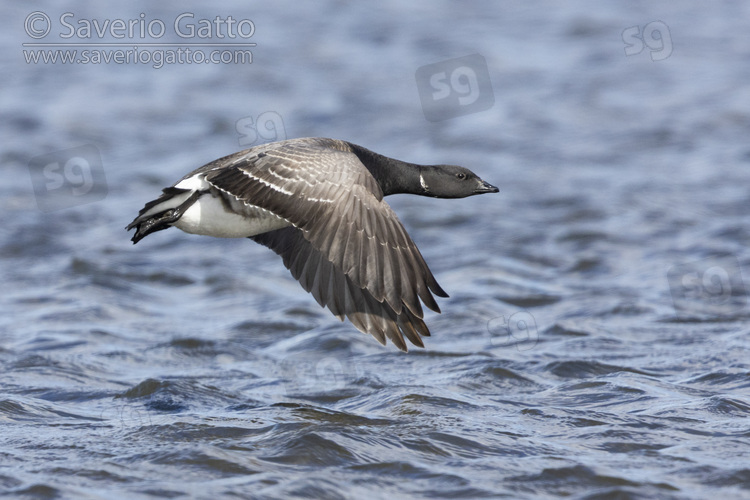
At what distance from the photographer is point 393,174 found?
8289mm

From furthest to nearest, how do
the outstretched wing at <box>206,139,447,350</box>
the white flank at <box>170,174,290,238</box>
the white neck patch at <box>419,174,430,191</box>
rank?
1. the white neck patch at <box>419,174,430,191</box>
2. the white flank at <box>170,174,290,238</box>
3. the outstretched wing at <box>206,139,447,350</box>

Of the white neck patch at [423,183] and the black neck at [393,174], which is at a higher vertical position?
the black neck at [393,174]

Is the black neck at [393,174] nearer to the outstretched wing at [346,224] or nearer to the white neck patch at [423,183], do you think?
the white neck patch at [423,183]

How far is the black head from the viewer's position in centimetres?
825

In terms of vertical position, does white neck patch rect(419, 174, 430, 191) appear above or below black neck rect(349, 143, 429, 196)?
below

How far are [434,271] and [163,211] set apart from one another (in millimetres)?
4567

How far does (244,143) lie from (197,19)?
591cm

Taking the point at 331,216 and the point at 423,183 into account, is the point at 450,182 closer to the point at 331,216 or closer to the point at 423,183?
the point at 423,183

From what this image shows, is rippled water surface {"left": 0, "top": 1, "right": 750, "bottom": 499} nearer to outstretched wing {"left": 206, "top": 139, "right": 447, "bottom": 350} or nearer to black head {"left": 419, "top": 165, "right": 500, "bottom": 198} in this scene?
outstretched wing {"left": 206, "top": 139, "right": 447, "bottom": 350}

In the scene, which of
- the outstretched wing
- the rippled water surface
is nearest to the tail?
the outstretched wing

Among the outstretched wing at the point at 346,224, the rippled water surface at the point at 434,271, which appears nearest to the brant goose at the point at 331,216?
the outstretched wing at the point at 346,224

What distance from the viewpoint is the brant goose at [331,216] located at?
21.3 feet

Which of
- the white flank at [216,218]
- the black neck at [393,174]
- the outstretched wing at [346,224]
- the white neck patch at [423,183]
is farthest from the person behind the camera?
the white neck patch at [423,183]

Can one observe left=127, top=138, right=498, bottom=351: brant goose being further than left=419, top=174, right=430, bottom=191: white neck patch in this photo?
No
